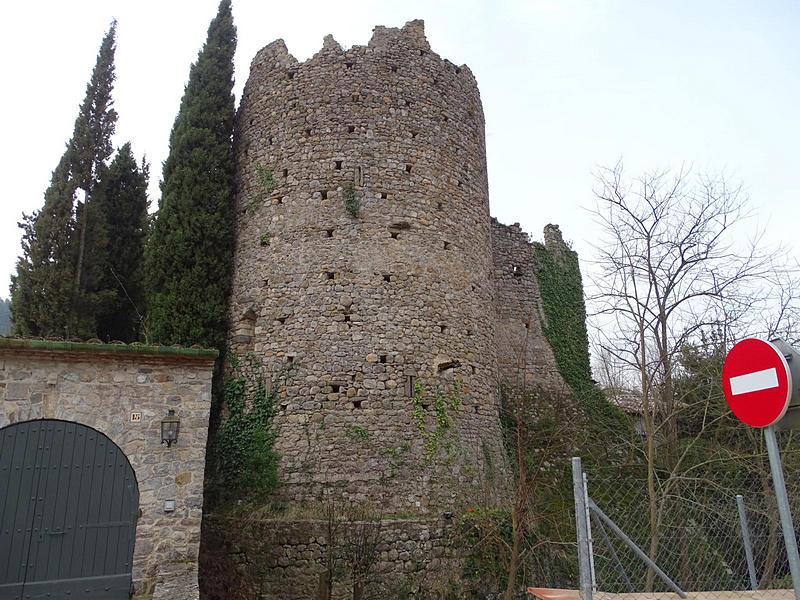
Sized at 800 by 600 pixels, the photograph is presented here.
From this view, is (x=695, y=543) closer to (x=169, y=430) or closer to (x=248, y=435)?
(x=248, y=435)

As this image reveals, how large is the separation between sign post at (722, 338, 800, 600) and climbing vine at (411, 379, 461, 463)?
6.97 meters

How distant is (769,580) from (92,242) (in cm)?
1350

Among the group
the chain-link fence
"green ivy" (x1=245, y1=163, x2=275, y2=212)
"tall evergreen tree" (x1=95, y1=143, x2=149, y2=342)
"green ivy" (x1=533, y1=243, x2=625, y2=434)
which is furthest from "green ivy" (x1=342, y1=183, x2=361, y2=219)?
"green ivy" (x1=533, y1=243, x2=625, y2=434)

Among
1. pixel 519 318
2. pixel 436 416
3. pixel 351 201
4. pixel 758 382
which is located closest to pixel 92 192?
pixel 351 201

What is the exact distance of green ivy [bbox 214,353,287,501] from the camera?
9.83 m

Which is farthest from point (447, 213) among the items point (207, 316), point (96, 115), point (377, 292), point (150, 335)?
point (96, 115)

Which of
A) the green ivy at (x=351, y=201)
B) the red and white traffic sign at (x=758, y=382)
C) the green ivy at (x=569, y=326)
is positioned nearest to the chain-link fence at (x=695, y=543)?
the red and white traffic sign at (x=758, y=382)

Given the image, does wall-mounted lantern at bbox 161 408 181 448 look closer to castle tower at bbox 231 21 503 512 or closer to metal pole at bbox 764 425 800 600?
castle tower at bbox 231 21 503 512

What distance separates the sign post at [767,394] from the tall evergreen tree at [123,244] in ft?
38.7

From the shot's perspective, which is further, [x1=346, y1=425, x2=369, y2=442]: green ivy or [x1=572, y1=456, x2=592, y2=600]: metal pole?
[x1=346, y1=425, x2=369, y2=442]: green ivy

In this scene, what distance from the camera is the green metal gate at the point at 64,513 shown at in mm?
6445

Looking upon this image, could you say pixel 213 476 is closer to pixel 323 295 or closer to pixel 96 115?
pixel 323 295

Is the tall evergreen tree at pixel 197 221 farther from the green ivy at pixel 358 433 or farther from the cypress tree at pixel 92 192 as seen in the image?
the green ivy at pixel 358 433

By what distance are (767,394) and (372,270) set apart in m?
8.14
